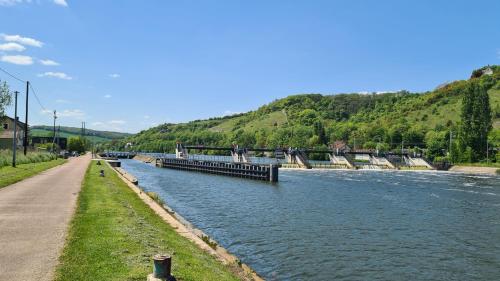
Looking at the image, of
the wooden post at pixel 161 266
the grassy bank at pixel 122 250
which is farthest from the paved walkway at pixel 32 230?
the wooden post at pixel 161 266

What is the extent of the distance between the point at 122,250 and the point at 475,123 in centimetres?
13258

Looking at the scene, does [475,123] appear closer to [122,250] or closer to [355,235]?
[355,235]

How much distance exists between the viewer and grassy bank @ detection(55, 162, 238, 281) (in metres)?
11.1

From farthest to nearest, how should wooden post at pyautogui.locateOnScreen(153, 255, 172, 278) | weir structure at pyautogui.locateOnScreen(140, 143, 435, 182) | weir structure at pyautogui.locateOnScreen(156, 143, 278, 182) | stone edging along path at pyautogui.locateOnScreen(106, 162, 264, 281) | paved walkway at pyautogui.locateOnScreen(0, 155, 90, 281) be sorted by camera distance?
weir structure at pyautogui.locateOnScreen(140, 143, 435, 182), weir structure at pyautogui.locateOnScreen(156, 143, 278, 182), stone edging along path at pyautogui.locateOnScreen(106, 162, 264, 281), paved walkway at pyautogui.locateOnScreen(0, 155, 90, 281), wooden post at pyautogui.locateOnScreen(153, 255, 172, 278)

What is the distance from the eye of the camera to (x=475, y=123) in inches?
4946

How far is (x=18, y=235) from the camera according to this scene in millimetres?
14656

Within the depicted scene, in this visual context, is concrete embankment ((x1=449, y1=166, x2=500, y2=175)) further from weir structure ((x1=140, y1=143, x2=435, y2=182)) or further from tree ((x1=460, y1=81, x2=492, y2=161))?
weir structure ((x1=140, y1=143, x2=435, y2=182))

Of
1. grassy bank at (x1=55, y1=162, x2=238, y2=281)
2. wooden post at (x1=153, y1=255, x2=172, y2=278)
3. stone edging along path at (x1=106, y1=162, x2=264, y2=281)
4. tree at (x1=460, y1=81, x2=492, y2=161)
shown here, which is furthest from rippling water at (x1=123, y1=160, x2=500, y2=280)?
tree at (x1=460, y1=81, x2=492, y2=161)

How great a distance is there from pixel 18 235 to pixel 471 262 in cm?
2017

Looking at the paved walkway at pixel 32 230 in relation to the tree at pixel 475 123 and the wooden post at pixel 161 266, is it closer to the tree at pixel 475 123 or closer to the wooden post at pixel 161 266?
the wooden post at pixel 161 266

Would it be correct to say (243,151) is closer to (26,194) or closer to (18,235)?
(26,194)

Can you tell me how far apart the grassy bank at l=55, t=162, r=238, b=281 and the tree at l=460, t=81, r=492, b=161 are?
125 metres

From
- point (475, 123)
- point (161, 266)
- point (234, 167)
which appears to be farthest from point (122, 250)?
point (475, 123)

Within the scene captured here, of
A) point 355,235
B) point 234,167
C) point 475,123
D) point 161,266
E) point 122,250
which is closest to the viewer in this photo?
point 161,266
